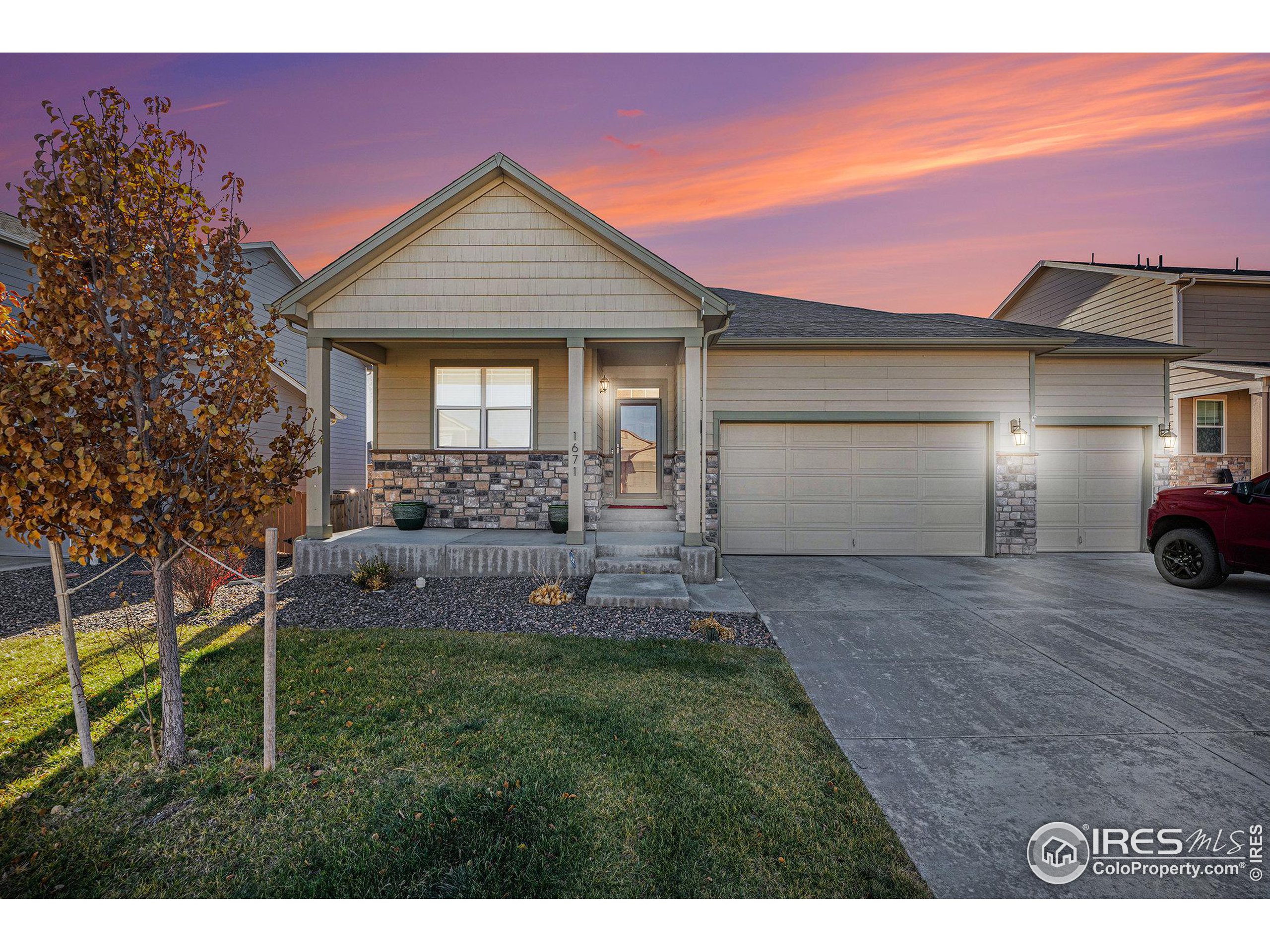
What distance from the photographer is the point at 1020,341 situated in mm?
9125

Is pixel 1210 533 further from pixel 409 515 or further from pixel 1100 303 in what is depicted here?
pixel 409 515

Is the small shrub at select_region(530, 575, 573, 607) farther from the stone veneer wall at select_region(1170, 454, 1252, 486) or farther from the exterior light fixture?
the stone veneer wall at select_region(1170, 454, 1252, 486)

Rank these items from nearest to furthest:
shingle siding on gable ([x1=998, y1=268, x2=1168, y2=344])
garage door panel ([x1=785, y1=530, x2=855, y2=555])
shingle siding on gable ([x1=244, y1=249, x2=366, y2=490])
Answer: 1. garage door panel ([x1=785, y1=530, x2=855, y2=555])
2. shingle siding on gable ([x1=998, y1=268, x2=1168, y2=344])
3. shingle siding on gable ([x1=244, y1=249, x2=366, y2=490])

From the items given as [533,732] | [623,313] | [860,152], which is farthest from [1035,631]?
[860,152]

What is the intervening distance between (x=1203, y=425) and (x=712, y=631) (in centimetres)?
1385

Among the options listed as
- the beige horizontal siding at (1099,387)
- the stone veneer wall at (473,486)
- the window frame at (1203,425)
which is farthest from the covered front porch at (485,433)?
the window frame at (1203,425)

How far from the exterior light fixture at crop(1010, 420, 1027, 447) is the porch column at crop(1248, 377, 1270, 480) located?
17.5ft

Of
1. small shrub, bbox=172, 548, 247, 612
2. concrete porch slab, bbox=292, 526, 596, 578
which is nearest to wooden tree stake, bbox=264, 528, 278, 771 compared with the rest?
small shrub, bbox=172, 548, 247, 612

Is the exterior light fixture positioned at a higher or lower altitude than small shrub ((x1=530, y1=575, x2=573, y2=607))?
higher

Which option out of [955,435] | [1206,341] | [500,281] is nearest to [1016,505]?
[955,435]

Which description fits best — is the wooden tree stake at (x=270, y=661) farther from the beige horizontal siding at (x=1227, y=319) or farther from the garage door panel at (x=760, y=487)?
the beige horizontal siding at (x=1227, y=319)

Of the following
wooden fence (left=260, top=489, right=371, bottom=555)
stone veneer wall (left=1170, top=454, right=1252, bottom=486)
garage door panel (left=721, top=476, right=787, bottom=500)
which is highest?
stone veneer wall (left=1170, top=454, right=1252, bottom=486)

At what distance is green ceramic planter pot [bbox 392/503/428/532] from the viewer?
30.1ft

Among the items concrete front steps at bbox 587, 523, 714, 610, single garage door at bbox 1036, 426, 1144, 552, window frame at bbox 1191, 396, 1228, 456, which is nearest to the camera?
concrete front steps at bbox 587, 523, 714, 610
